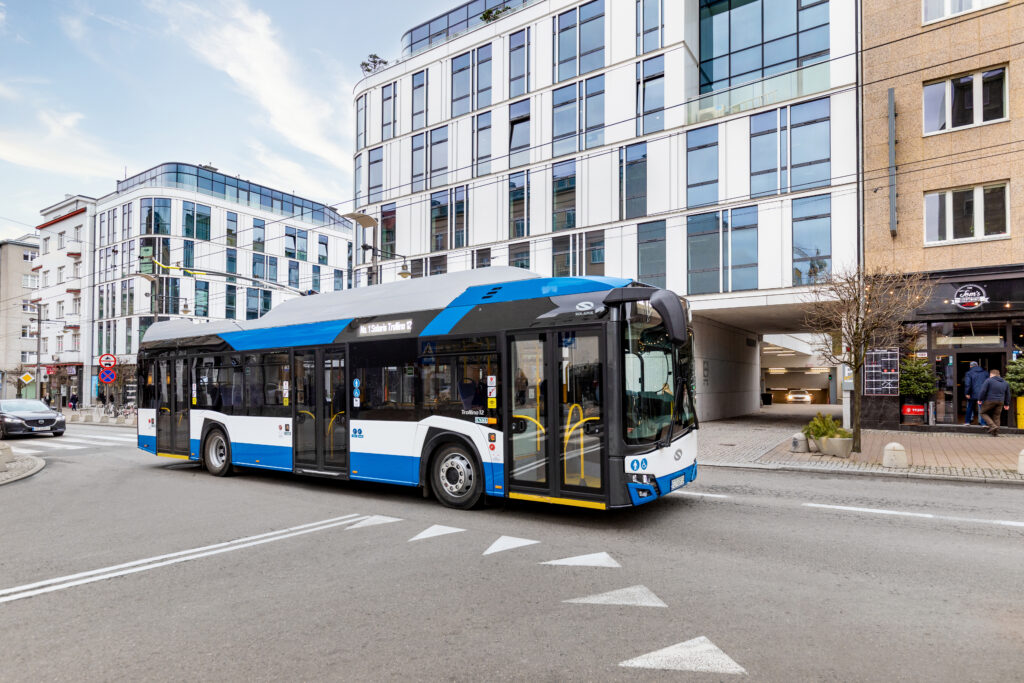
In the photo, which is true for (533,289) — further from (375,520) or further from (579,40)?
(579,40)

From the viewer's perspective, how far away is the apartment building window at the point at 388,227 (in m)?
31.5

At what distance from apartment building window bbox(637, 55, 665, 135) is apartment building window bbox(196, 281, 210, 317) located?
129 ft

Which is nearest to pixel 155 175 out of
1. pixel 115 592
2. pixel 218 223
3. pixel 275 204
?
pixel 218 223

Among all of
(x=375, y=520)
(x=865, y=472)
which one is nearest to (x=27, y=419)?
(x=375, y=520)

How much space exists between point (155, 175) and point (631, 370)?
54416 millimetres

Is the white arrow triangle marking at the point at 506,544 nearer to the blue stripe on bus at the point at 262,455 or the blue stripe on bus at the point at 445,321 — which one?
the blue stripe on bus at the point at 445,321

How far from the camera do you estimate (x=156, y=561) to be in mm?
6059

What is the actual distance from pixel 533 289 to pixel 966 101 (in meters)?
17.5

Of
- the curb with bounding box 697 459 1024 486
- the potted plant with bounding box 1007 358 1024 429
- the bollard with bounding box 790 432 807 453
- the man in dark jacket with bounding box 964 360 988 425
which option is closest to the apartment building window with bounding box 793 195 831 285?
the man in dark jacket with bounding box 964 360 988 425

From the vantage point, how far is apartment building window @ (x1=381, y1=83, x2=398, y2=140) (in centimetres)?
3231

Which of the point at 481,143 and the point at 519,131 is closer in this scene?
the point at 519,131

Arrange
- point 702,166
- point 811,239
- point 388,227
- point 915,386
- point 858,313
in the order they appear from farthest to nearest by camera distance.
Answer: point 388,227 < point 702,166 < point 811,239 < point 915,386 < point 858,313

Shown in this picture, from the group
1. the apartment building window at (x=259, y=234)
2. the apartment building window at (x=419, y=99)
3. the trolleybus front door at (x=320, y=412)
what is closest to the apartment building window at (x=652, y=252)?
the apartment building window at (x=419, y=99)

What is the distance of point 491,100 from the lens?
2875cm
